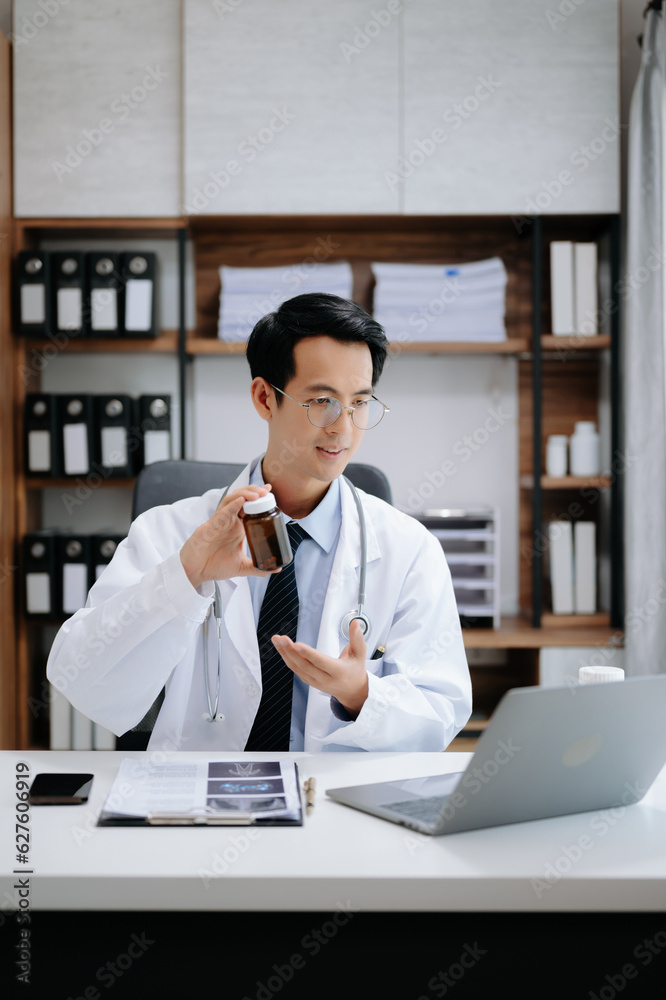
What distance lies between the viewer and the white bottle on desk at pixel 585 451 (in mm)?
2713

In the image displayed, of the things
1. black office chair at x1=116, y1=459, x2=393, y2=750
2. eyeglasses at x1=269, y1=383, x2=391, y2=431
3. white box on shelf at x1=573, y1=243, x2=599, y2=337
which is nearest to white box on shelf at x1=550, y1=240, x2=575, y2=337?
white box on shelf at x1=573, y1=243, x2=599, y2=337

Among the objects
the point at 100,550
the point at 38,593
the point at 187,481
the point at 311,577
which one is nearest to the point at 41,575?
the point at 38,593

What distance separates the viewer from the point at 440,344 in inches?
106

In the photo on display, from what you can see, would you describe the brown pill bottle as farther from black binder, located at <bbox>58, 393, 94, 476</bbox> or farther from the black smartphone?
black binder, located at <bbox>58, 393, 94, 476</bbox>

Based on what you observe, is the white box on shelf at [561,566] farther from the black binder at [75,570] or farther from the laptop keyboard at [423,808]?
the laptop keyboard at [423,808]

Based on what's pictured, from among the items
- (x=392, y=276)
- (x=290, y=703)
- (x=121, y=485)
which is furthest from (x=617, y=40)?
(x=290, y=703)

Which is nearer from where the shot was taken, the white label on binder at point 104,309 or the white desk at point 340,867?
the white desk at point 340,867

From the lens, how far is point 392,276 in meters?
2.73

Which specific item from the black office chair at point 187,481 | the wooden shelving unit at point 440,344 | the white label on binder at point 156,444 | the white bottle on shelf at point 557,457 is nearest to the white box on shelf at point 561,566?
the wooden shelving unit at point 440,344

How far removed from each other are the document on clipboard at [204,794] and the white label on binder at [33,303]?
6.29ft

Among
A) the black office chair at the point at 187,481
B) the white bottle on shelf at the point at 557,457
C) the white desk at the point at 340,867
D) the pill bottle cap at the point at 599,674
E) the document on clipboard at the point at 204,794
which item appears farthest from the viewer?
the white bottle on shelf at the point at 557,457

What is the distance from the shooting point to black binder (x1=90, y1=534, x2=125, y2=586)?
2631 mm
